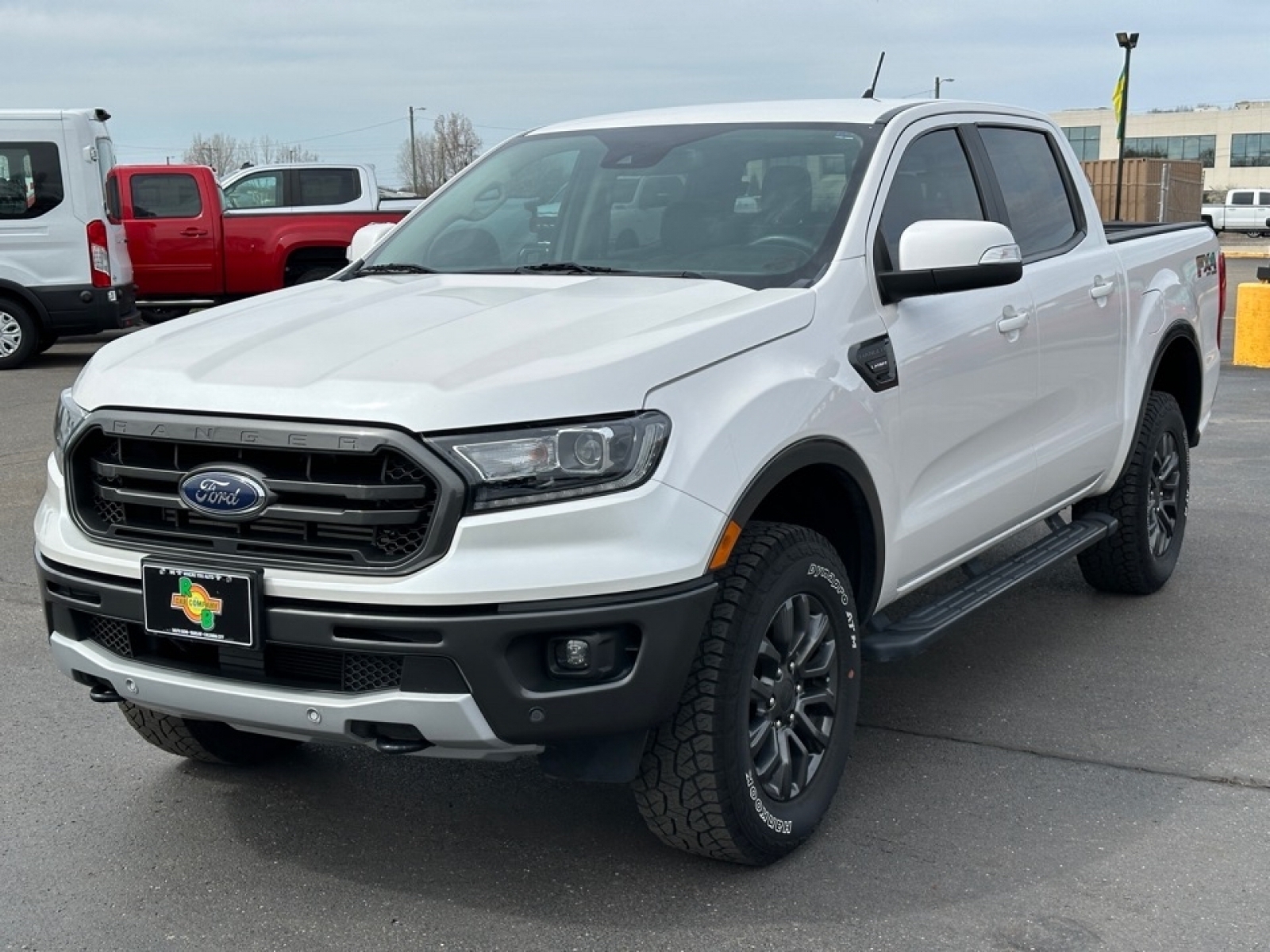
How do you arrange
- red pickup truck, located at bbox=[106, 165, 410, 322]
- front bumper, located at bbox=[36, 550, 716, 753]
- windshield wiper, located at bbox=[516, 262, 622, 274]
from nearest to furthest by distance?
1. front bumper, located at bbox=[36, 550, 716, 753]
2. windshield wiper, located at bbox=[516, 262, 622, 274]
3. red pickup truck, located at bbox=[106, 165, 410, 322]

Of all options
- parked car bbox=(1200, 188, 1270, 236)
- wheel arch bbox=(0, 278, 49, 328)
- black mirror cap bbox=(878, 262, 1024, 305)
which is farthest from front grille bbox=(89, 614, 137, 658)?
parked car bbox=(1200, 188, 1270, 236)

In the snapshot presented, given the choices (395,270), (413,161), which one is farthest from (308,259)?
(413,161)

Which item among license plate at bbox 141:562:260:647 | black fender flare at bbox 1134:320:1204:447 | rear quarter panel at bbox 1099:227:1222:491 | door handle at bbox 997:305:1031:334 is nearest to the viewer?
license plate at bbox 141:562:260:647

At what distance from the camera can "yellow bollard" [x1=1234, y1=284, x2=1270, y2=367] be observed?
44.1 feet

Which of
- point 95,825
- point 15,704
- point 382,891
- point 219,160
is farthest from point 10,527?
point 219,160

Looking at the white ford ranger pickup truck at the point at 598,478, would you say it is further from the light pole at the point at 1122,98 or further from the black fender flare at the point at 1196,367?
the light pole at the point at 1122,98

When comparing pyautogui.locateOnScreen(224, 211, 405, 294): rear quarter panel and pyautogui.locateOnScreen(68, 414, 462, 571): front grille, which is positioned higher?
pyautogui.locateOnScreen(68, 414, 462, 571): front grille

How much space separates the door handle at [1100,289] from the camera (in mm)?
5152

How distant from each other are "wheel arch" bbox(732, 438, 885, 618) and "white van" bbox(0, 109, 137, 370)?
12574 mm

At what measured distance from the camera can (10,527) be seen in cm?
743

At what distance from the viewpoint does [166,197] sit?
700 inches

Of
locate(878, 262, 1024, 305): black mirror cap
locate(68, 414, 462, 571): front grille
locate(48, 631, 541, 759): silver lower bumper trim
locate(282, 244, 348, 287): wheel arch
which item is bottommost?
locate(282, 244, 348, 287): wheel arch

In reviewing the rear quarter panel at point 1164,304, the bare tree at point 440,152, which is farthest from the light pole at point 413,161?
the rear quarter panel at point 1164,304

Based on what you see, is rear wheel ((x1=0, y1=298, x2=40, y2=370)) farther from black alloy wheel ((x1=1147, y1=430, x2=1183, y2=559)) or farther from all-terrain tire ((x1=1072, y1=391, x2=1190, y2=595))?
black alloy wheel ((x1=1147, y1=430, x2=1183, y2=559))
